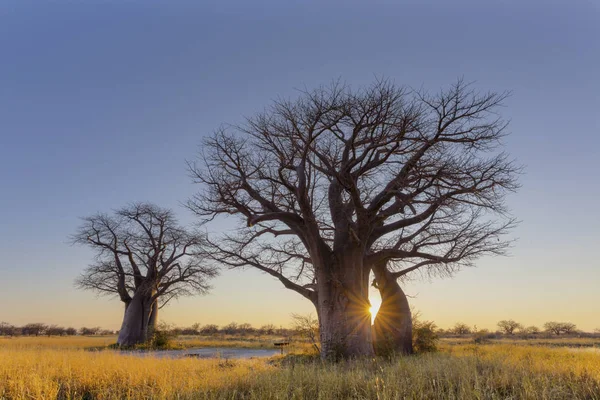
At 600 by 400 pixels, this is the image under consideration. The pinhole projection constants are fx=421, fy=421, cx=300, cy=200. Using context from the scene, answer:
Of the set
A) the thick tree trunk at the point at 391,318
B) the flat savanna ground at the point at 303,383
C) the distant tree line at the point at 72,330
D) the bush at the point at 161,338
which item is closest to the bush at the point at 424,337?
the thick tree trunk at the point at 391,318

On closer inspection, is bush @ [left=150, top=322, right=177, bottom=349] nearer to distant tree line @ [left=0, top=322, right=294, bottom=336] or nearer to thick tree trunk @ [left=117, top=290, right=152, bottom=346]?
thick tree trunk @ [left=117, top=290, right=152, bottom=346]

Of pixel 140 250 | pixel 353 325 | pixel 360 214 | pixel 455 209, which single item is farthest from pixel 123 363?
pixel 140 250

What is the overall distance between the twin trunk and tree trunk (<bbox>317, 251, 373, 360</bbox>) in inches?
578

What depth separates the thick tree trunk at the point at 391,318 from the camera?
14781 millimetres

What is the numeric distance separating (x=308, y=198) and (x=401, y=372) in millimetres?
5704

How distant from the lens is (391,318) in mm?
15234

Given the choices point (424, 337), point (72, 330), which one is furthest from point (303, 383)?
point (72, 330)

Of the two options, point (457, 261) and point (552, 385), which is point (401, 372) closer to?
point (552, 385)

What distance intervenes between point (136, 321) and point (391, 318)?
14.2 m

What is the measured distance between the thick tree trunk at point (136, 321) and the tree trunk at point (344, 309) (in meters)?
14.7

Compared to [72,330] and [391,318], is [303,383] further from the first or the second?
[72,330]

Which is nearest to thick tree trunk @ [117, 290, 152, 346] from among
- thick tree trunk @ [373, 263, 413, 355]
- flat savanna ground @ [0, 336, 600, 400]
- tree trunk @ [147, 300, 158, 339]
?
tree trunk @ [147, 300, 158, 339]

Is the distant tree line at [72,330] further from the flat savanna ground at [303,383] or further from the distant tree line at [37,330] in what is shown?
the flat savanna ground at [303,383]

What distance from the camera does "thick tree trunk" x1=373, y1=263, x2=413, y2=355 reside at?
14781 millimetres
